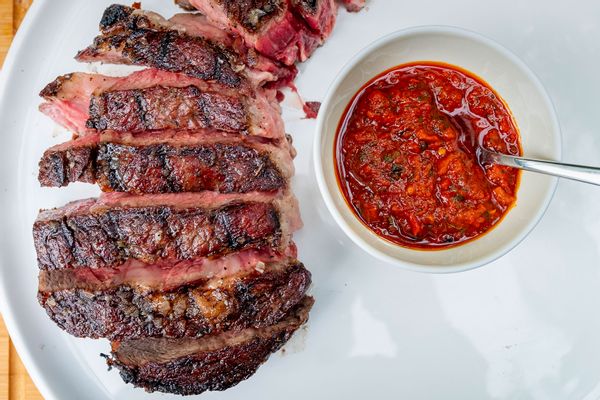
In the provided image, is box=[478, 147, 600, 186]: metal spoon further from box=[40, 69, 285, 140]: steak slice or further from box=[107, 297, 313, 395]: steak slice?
box=[107, 297, 313, 395]: steak slice

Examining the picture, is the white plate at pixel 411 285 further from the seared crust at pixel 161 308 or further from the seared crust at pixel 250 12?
the seared crust at pixel 161 308

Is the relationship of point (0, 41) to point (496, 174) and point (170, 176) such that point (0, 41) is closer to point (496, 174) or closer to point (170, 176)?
point (170, 176)

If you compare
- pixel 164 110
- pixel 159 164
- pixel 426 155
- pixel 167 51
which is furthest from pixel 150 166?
pixel 426 155

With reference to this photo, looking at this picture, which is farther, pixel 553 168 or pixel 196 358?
pixel 196 358

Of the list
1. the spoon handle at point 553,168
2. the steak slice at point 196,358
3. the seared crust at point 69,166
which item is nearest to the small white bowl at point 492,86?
the spoon handle at point 553,168

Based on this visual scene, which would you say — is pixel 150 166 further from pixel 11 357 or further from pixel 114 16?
pixel 11 357

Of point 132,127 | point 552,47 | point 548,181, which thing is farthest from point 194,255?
point 552,47
